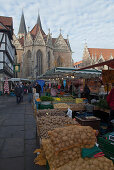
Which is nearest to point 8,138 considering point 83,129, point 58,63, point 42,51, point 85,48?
point 83,129

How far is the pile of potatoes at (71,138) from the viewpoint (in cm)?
224

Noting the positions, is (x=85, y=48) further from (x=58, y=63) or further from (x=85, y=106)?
(x=85, y=106)

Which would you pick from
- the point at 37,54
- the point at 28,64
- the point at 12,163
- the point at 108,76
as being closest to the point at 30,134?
the point at 12,163

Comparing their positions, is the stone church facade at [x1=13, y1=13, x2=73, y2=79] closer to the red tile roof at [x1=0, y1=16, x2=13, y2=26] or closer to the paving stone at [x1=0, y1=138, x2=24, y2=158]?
the red tile roof at [x1=0, y1=16, x2=13, y2=26]

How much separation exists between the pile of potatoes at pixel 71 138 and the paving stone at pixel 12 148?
6.14 feet

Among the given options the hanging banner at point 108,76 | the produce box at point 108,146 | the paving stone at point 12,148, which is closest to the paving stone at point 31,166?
the paving stone at point 12,148

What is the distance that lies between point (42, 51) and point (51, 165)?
42.6 meters

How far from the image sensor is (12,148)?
4059 mm

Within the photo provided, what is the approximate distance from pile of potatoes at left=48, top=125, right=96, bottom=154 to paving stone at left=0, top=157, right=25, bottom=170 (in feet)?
4.49

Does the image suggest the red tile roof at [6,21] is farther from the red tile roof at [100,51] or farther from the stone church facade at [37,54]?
the red tile roof at [100,51]

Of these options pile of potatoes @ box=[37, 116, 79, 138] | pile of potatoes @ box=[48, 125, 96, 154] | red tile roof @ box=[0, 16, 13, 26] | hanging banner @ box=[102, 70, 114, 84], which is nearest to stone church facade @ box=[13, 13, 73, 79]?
red tile roof @ box=[0, 16, 13, 26]

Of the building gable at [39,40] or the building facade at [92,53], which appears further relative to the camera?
the building facade at [92,53]

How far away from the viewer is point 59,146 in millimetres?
2211

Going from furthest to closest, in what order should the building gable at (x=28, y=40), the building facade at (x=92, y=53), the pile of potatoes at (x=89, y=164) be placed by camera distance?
the building facade at (x=92, y=53)
the building gable at (x=28, y=40)
the pile of potatoes at (x=89, y=164)
